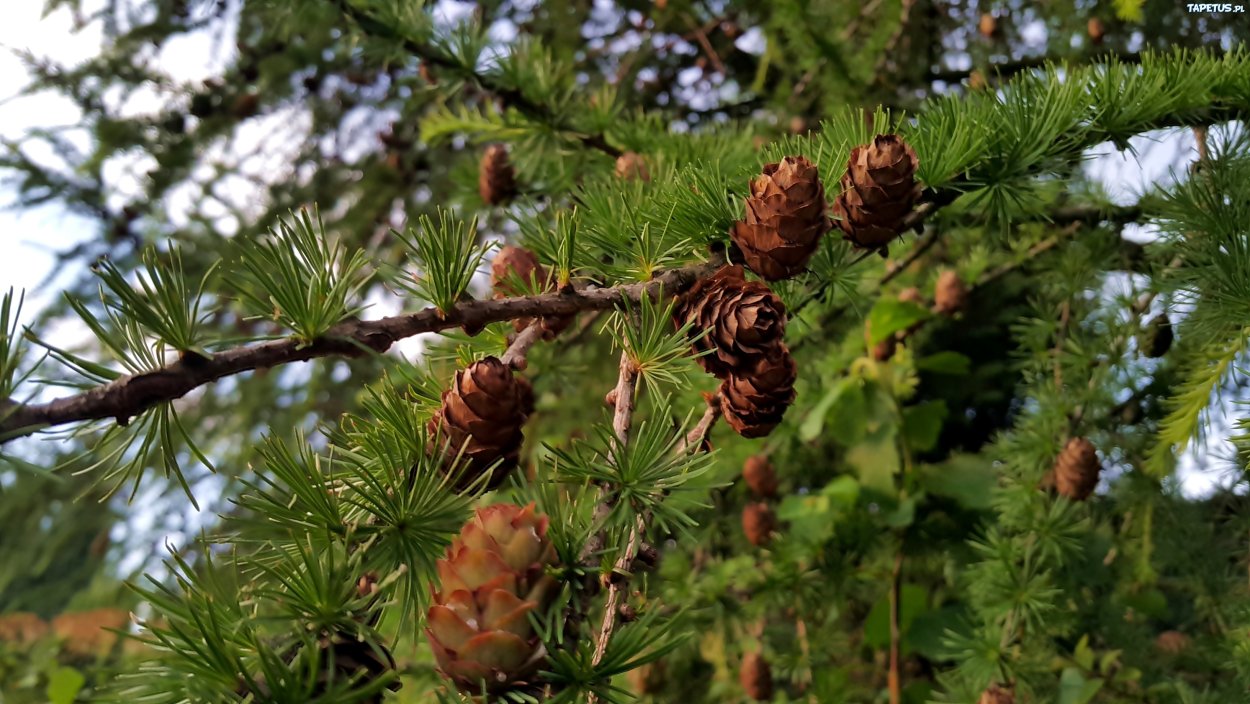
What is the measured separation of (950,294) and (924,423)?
0.63 feet

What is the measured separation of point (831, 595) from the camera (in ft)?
3.08

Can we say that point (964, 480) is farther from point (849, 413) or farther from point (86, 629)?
point (86, 629)

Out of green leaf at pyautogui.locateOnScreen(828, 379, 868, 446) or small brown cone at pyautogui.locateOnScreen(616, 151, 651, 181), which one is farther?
green leaf at pyautogui.locateOnScreen(828, 379, 868, 446)

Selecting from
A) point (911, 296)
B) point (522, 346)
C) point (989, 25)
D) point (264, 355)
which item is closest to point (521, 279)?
point (522, 346)

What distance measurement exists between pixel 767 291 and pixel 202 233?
1598mm

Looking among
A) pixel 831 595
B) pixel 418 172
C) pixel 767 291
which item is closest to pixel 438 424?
pixel 767 291

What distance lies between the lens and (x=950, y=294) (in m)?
0.90

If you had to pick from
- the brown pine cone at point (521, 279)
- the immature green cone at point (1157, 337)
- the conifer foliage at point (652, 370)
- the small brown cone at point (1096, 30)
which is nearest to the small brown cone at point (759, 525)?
the conifer foliage at point (652, 370)

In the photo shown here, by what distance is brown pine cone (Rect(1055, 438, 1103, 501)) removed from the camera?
0.69 m

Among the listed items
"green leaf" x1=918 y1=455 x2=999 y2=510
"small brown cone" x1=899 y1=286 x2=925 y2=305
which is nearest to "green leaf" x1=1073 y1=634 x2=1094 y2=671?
"green leaf" x1=918 y1=455 x2=999 y2=510

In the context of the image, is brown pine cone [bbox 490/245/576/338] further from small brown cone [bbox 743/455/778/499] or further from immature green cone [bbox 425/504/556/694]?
small brown cone [bbox 743/455/778/499]

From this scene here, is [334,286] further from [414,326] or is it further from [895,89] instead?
[895,89]

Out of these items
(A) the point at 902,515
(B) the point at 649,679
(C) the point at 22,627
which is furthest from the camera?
(C) the point at 22,627

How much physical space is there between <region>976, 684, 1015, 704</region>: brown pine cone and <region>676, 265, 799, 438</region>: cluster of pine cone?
41 cm
